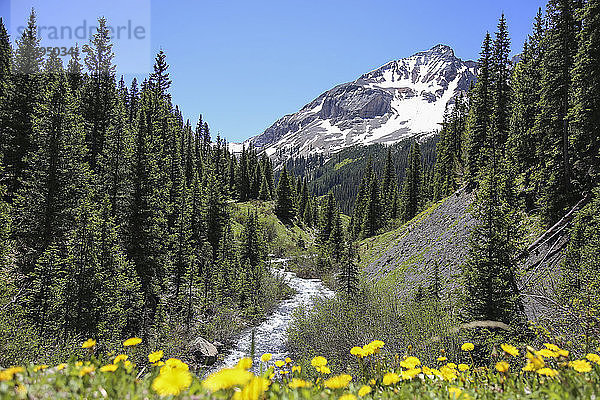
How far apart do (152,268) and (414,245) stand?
55.9 ft

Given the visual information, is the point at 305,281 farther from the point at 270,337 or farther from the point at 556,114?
the point at 556,114

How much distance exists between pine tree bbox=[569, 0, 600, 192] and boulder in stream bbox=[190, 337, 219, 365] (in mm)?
17377

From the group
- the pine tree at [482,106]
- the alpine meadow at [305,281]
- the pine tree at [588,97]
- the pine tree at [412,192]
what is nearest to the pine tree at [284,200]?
the pine tree at [412,192]

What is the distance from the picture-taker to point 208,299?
1972cm

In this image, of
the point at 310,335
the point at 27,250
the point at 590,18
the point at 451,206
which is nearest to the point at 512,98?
the point at 451,206

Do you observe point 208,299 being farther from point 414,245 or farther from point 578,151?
point 578,151

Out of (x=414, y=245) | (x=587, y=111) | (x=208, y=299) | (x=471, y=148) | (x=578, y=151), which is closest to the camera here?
(x=587, y=111)

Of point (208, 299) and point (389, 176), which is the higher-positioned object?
point (389, 176)

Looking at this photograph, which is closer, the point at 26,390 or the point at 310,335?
the point at 26,390

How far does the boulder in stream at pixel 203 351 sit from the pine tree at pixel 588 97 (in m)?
17.4

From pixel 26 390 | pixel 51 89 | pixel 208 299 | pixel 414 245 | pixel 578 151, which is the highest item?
pixel 51 89

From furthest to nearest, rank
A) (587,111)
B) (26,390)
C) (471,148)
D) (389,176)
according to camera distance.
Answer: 1. (389,176)
2. (471,148)
3. (587,111)
4. (26,390)

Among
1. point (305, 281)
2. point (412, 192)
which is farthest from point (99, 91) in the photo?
point (412, 192)

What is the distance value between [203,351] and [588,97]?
19.6m
